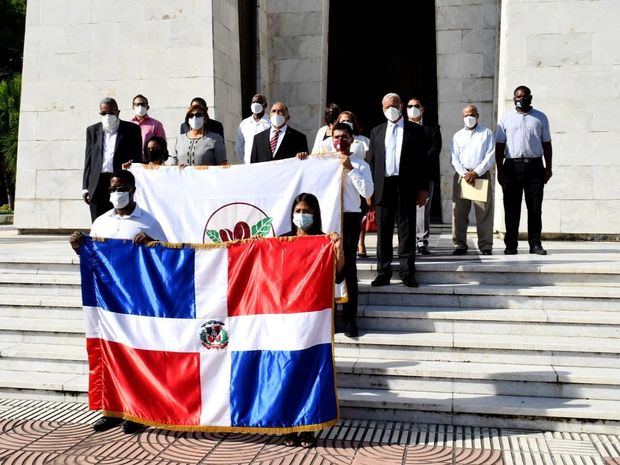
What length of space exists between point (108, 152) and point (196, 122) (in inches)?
46.5

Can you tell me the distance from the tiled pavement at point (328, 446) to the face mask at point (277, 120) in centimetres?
364

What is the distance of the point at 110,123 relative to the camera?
7504mm

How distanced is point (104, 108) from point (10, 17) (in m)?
23.9

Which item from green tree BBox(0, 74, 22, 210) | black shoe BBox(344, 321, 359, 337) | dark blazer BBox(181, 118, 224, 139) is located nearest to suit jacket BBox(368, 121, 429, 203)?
black shoe BBox(344, 321, 359, 337)

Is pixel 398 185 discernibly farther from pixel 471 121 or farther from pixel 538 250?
pixel 538 250

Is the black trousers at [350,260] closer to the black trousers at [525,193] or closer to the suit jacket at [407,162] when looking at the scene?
the suit jacket at [407,162]

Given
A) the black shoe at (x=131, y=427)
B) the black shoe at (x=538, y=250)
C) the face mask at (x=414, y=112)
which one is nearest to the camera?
the black shoe at (x=131, y=427)

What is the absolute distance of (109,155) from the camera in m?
7.54

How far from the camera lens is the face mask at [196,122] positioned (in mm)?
7238

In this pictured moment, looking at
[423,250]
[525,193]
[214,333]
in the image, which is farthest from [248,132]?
[214,333]

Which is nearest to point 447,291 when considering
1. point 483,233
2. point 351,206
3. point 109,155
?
point 351,206

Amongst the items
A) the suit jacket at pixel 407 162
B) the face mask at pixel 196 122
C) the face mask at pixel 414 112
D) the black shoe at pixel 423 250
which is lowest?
the black shoe at pixel 423 250

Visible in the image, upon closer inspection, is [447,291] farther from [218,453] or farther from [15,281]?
[15,281]

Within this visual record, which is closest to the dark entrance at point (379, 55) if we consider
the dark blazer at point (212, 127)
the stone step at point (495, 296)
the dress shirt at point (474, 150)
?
the dress shirt at point (474, 150)
